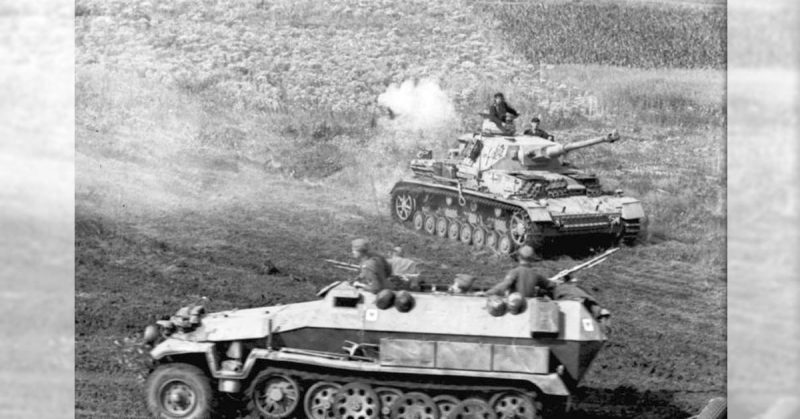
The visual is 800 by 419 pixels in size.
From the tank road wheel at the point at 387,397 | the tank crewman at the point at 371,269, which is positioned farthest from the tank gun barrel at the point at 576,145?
the tank road wheel at the point at 387,397

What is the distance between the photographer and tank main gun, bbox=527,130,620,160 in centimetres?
1984

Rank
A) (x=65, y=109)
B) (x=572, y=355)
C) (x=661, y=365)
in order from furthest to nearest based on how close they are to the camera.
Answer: (x=65, y=109) → (x=661, y=365) → (x=572, y=355)

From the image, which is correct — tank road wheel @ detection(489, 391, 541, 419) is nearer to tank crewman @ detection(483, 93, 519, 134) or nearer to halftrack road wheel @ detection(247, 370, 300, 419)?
halftrack road wheel @ detection(247, 370, 300, 419)

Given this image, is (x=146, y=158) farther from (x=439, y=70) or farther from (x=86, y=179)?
(x=439, y=70)

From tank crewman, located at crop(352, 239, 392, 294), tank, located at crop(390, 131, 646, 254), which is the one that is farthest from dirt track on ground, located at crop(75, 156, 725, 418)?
tank crewman, located at crop(352, 239, 392, 294)

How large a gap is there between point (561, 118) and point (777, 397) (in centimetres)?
639

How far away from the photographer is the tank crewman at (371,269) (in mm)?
18297

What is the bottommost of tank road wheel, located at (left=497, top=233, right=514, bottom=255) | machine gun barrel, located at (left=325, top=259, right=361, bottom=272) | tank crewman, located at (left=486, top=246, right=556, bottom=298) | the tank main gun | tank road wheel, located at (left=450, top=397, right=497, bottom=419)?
tank road wheel, located at (left=450, top=397, right=497, bottom=419)

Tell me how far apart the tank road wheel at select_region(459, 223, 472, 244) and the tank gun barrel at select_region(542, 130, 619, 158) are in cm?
119

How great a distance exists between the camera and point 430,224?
65.9 ft

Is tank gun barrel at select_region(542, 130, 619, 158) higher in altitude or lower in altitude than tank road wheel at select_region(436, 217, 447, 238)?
higher

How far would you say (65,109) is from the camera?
24.0m

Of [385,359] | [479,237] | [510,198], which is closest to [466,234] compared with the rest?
[479,237]

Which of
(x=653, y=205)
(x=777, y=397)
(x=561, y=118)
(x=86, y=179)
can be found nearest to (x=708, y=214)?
(x=653, y=205)
